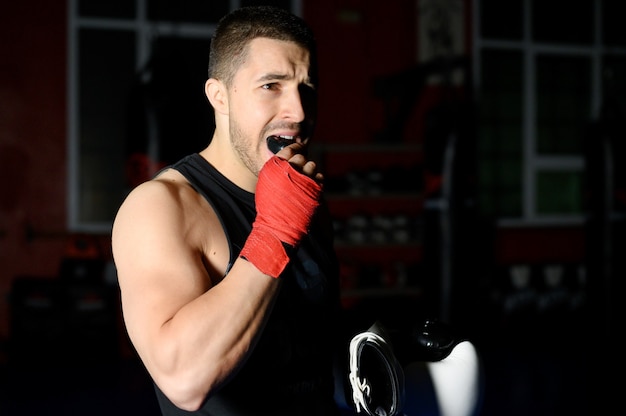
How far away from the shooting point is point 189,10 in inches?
209

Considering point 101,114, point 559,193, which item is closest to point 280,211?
point 101,114

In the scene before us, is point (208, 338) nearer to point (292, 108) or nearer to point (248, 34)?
point (292, 108)

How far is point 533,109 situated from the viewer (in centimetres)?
602

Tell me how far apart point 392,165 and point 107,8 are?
8.50 ft

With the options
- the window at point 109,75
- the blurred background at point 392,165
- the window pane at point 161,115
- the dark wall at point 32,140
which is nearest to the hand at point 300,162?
the blurred background at point 392,165

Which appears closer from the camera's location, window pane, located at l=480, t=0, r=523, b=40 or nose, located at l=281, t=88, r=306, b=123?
nose, located at l=281, t=88, r=306, b=123

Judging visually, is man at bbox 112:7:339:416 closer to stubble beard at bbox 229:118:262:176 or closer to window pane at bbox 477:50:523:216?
stubble beard at bbox 229:118:262:176

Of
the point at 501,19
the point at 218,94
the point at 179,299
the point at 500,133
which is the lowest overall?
the point at 179,299

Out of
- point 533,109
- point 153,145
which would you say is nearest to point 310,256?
point 153,145

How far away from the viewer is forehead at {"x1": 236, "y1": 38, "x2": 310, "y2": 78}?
126cm

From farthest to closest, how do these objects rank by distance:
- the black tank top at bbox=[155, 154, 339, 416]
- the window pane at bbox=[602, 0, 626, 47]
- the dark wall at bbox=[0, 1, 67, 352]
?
the window pane at bbox=[602, 0, 626, 47]
the dark wall at bbox=[0, 1, 67, 352]
the black tank top at bbox=[155, 154, 339, 416]

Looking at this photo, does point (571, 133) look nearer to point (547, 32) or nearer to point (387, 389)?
point (547, 32)

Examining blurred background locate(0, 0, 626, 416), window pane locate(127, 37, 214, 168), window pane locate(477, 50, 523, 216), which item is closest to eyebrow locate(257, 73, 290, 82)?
blurred background locate(0, 0, 626, 416)

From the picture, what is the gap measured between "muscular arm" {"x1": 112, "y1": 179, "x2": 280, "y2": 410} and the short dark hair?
0.31m
